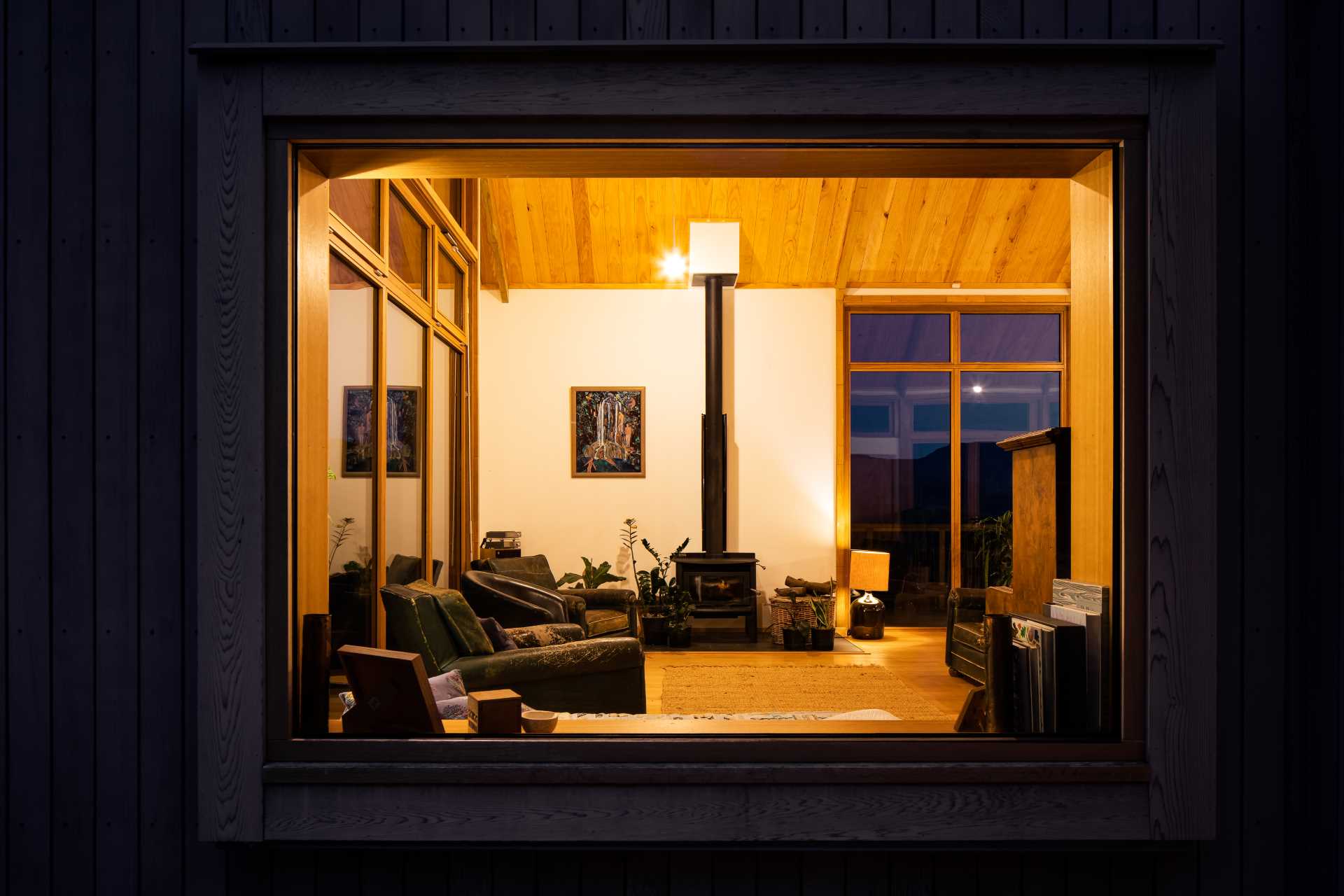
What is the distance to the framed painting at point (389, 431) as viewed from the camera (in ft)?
11.2

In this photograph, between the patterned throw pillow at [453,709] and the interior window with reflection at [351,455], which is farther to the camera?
the interior window with reflection at [351,455]

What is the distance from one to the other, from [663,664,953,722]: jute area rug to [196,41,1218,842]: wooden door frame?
281cm

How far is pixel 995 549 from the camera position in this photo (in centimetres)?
759

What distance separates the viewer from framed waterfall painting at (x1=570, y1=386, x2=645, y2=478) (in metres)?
7.50

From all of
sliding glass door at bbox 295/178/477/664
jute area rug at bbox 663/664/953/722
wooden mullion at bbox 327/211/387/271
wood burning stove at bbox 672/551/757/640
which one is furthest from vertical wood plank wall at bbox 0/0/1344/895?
wood burning stove at bbox 672/551/757/640

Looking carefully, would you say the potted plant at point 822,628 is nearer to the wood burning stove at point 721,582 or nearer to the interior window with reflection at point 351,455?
the wood burning stove at point 721,582

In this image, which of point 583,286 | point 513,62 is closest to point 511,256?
point 583,286

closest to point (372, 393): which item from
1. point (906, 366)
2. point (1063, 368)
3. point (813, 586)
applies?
point (813, 586)

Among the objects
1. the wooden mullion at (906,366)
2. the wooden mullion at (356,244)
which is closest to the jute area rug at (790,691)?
the wooden mullion at (356,244)

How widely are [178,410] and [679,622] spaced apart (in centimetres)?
517

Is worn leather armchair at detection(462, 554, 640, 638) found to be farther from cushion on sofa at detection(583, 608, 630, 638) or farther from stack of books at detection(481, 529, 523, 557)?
stack of books at detection(481, 529, 523, 557)

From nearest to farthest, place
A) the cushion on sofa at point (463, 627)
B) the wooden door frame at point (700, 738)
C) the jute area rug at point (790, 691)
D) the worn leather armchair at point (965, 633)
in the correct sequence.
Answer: the wooden door frame at point (700, 738)
the cushion on sofa at point (463, 627)
the jute area rug at point (790, 691)
the worn leather armchair at point (965, 633)

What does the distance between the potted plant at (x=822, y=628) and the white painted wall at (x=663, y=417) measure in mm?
813

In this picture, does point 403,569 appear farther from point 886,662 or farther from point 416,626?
point 886,662
